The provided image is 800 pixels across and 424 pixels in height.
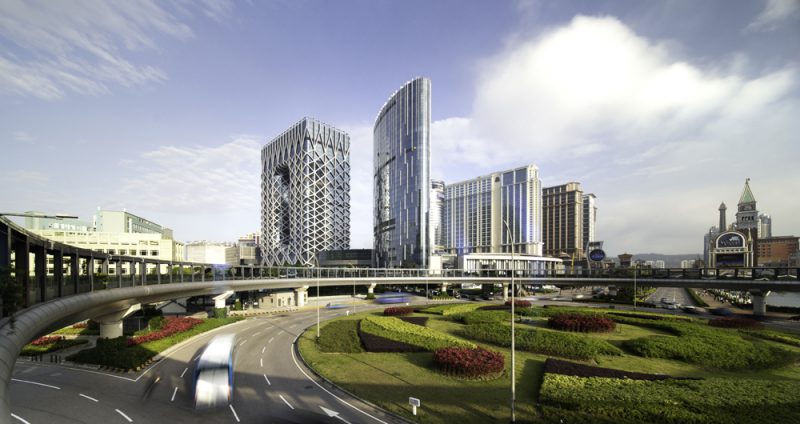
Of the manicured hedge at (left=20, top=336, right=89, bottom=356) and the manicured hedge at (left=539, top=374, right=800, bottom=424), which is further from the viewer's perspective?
the manicured hedge at (left=20, top=336, right=89, bottom=356)

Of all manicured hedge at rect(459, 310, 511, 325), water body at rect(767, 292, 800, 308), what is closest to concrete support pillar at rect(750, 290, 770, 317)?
manicured hedge at rect(459, 310, 511, 325)

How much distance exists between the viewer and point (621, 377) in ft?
74.6

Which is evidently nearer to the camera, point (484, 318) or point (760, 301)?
point (484, 318)

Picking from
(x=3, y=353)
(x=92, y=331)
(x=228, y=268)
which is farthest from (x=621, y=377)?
(x=92, y=331)

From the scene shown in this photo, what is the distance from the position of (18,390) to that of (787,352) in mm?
63477

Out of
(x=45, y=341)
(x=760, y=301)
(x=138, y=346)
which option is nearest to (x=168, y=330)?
Answer: (x=138, y=346)

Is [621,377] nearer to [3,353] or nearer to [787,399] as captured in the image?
[787,399]

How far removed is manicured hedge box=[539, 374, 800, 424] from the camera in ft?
55.6

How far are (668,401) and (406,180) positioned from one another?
12834 centimetres

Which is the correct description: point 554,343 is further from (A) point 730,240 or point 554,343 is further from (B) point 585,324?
(A) point 730,240

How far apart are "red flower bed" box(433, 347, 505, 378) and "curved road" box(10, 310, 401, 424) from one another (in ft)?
24.7

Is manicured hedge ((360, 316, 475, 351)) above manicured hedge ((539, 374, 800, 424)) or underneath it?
underneath

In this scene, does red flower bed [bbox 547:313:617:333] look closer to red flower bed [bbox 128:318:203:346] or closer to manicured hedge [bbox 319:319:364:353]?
manicured hedge [bbox 319:319:364:353]

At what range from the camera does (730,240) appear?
91562 mm
